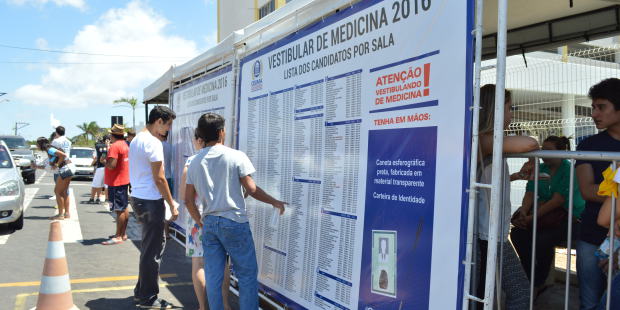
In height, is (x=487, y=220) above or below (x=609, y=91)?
below

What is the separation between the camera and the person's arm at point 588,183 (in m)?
2.78

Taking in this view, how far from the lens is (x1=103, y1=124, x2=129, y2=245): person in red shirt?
7543mm

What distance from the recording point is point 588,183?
2791 millimetres

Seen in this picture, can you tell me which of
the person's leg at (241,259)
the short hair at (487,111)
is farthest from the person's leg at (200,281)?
the short hair at (487,111)

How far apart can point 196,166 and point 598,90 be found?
2.79 m

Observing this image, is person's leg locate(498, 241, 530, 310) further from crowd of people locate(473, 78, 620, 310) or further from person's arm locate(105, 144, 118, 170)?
person's arm locate(105, 144, 118, 170)


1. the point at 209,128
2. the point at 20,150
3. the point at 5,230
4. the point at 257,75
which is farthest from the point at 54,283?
the point at 20,150

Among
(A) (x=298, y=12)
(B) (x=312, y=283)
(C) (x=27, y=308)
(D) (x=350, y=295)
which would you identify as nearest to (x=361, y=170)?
(D) (x=350, y=295)

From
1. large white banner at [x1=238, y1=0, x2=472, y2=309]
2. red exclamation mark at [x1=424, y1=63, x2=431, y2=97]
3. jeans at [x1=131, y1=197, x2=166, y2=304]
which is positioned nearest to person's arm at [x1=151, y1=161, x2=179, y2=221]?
jeans at [x1=131, y1=197, x2=166, y2=304]

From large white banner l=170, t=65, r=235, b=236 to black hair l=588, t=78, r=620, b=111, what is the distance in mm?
3498

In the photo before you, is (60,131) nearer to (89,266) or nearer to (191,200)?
(89,266)

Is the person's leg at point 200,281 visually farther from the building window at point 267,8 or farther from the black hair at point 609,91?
the building window at point 267,8

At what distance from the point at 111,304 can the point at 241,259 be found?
201 centimetres

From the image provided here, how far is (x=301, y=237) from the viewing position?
13.2 feet
